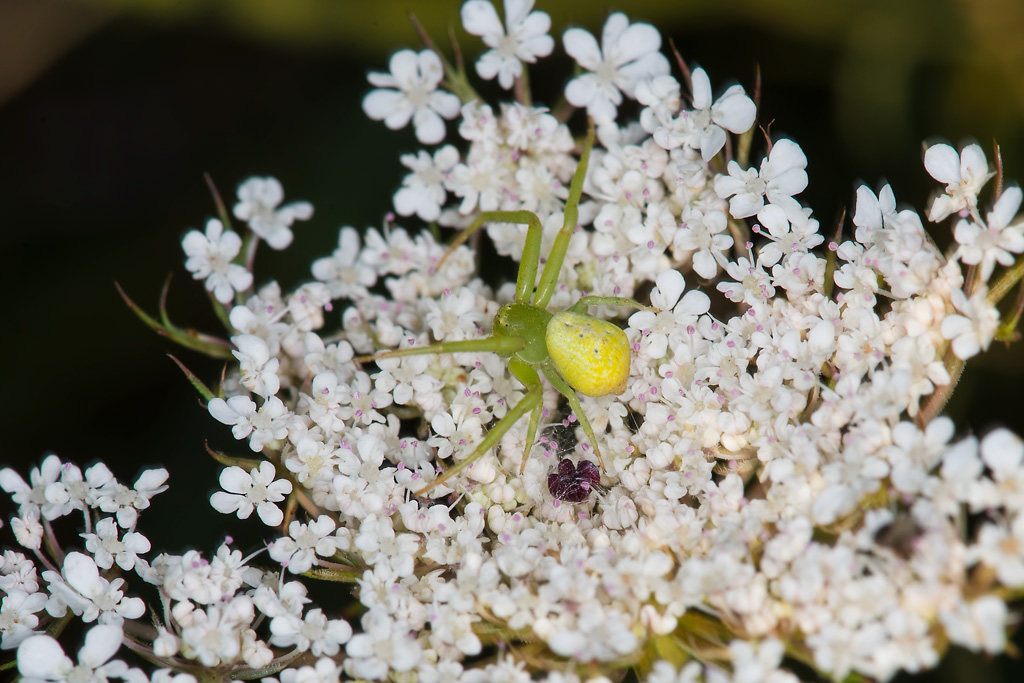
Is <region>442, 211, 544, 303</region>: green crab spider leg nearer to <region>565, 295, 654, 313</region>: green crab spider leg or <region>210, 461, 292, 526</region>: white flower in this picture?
<region>565, 295, 654, 313</region>: green crab spider leg

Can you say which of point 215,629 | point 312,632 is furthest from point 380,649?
point 215,629

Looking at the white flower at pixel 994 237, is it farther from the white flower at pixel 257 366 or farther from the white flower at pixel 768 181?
the white flower at pixel 257 366

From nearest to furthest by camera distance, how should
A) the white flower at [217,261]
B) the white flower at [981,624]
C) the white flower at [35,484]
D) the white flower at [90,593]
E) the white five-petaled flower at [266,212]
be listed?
the white flower at [981,624]
the white flower at [90,593]
the white flower at [35,484]
the white flower at [217,261]
the white five-petaled flower at [266,212]

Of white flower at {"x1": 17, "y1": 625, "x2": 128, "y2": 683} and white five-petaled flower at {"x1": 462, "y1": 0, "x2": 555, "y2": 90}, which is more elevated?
white five-petaled flower at {"x1": 462, "y1": 0, "x2": 555, "y2": 90}

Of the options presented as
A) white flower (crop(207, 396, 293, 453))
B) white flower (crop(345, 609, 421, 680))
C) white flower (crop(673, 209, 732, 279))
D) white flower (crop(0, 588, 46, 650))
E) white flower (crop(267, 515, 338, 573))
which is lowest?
white flower (crop(0, 588, 46, 650))

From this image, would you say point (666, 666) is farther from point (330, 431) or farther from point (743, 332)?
point (330, 431)

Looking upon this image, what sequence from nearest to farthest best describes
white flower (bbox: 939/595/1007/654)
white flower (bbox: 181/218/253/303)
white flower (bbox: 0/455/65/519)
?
white flower (bbox: 939/595/1007/654) < white flower (bbox: 0/455/65/519) < white flower (bbox: 181/218/253/303)

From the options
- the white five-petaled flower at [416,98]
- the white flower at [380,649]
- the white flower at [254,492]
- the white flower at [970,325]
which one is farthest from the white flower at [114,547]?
the white flower at [970,325]

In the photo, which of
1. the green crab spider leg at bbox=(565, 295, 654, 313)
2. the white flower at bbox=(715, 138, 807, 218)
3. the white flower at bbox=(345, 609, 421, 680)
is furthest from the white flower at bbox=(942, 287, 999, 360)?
the white flower at bbox=(345, 609, 421, 680)
